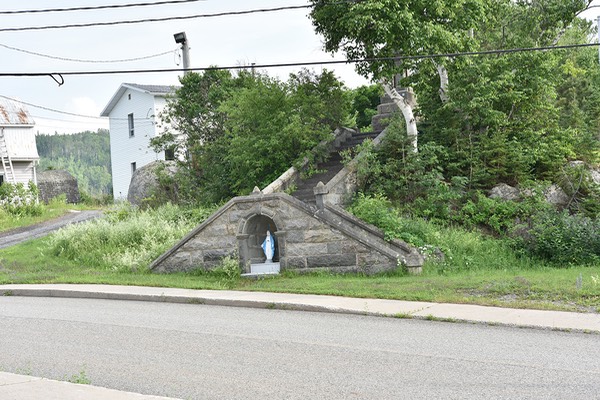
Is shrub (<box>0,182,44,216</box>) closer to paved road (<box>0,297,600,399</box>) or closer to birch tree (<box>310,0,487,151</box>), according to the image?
birch tree (<box>310,0,487,151</box>)

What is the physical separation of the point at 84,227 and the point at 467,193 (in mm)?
12153

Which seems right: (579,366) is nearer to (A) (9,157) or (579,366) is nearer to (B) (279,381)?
(B) (279,381)

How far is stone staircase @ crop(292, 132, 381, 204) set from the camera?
64.8ft

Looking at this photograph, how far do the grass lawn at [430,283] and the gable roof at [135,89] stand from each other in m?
24.6

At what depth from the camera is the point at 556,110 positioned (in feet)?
68.5

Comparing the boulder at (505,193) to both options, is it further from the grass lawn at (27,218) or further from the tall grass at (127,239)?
the grass lawn at (27,218)

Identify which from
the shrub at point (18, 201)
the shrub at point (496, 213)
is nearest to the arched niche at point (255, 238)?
the shrub at point (496, 213)

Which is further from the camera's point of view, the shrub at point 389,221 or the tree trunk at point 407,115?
the tree trunk at point 407,115

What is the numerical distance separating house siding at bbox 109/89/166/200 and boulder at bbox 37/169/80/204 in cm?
333

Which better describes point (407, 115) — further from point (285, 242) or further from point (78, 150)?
point (78, 150)

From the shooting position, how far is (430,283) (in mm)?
14023

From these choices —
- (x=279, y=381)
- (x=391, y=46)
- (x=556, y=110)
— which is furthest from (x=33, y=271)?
(x=556, y=110)

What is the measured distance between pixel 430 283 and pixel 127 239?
1079 cm

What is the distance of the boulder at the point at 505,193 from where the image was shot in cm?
1921
